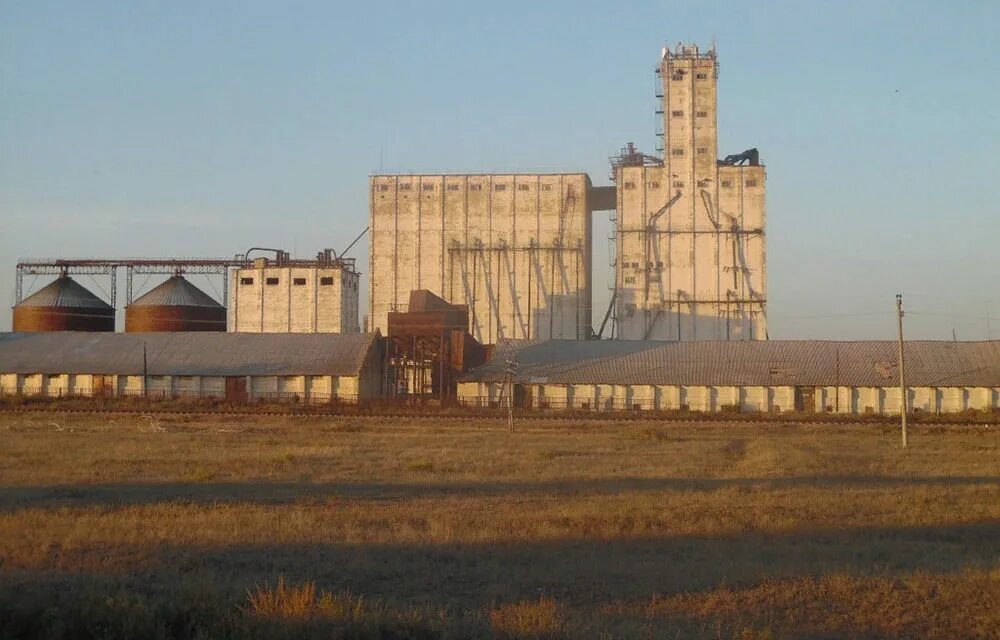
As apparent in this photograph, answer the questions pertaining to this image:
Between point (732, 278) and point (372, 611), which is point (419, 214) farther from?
point (372, 611)

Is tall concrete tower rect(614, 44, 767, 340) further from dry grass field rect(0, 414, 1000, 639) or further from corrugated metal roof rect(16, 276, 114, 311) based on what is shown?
dry grass field rect(0, 414, 1000, 639)

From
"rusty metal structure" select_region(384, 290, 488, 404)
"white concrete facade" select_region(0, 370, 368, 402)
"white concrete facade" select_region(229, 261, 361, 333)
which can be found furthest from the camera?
"white concrete facade" select_region(229, 261, 361, 333)

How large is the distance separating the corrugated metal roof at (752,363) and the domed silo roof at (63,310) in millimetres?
35044

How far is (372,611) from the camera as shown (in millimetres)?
8438

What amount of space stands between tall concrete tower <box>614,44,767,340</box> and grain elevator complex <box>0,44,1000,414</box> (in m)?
0.10

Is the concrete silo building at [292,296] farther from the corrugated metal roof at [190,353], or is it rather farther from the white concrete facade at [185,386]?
the white concrete facade at [185,386]

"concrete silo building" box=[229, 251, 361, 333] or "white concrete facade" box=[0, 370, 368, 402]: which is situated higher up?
"concrete silo building" box=[229, 251, 361, 333]

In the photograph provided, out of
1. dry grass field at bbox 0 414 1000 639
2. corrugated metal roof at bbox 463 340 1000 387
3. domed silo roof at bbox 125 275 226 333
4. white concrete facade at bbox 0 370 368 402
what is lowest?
dry grass field at bbox 0 414 1000 639

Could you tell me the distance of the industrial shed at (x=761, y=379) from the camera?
60.8 metres

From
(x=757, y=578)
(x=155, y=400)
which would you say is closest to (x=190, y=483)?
(x=757, y=578)

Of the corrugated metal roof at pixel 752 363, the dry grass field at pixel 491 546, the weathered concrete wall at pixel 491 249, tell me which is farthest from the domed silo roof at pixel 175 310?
the dry grass field at pixel 491 546

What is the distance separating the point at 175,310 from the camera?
8019cm

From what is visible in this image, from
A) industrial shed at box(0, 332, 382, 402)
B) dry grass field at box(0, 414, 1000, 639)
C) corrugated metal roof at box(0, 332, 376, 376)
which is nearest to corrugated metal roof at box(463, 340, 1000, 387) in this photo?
industrial shed at box(0, 332, 382, 402)

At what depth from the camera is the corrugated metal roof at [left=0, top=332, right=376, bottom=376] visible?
6581cm
